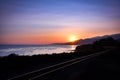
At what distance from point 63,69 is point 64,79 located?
2.31 m

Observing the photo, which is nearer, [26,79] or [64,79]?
[26,79]

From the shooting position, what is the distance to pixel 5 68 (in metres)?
11.3

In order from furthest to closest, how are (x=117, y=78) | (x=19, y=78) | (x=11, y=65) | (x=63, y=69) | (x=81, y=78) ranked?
(x=11, y=65) < (x=63, y=69) < (x=117, y=78) < (x=81, y=78) < (x=19, y=78)

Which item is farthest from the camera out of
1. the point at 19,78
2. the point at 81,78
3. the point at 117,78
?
the point at 117,78

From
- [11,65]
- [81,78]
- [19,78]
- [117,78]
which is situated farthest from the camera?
[11,65]

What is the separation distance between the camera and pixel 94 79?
852cm

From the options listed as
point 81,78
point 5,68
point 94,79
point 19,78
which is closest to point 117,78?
point 94,79

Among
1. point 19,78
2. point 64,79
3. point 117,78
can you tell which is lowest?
point 117,78

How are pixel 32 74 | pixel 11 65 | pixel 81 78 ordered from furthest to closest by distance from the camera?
pixel 11 65, pixel 81 78, pixel 32 74

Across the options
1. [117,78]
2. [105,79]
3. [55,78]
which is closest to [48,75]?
[55,78]

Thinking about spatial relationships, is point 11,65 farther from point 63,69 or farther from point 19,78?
point 19,78

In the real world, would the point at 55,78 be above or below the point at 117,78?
above

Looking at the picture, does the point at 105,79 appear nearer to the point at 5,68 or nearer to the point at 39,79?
the point at 39,79

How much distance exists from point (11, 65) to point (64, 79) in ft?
17.8
